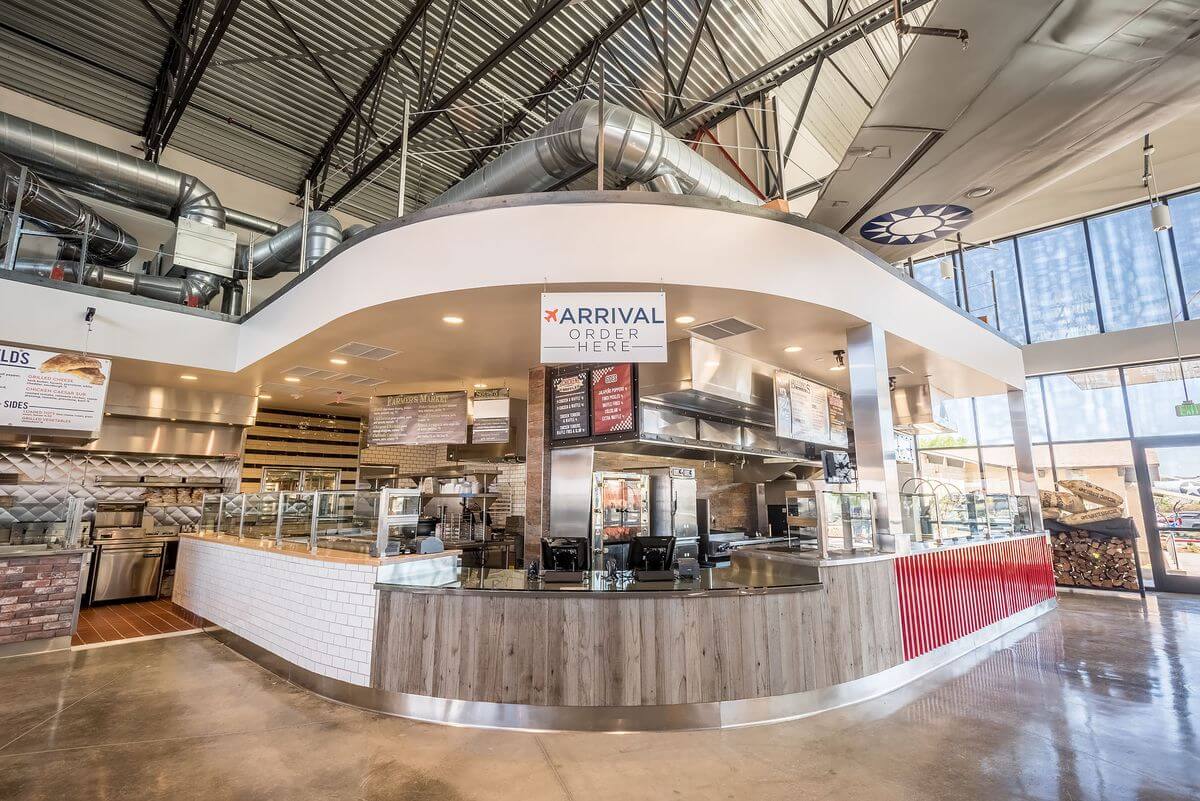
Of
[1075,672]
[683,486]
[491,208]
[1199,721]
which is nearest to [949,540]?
[1075,672]

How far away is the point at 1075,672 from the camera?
4.76 metres

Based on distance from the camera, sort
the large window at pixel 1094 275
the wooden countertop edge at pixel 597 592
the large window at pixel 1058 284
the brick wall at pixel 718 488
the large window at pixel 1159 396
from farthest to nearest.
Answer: the large window at pixel 1058 284, the large window at pixel 1094 275, the large window at pixel 1159 396, the brick wall at pixel 718 488, the wooden countertop edge at pixel 597 592

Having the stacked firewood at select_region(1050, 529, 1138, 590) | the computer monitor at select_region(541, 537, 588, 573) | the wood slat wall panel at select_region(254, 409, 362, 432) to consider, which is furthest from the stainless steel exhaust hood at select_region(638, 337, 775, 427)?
the wood slat wall panel at select_region(254, 409, 362, 432)

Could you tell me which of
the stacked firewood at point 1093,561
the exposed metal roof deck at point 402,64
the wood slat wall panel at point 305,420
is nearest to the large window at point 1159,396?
the stacked firewood at point 1093,561

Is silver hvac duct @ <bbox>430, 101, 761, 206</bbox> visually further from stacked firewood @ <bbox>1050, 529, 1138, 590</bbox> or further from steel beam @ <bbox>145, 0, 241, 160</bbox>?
stacked firewood @ <bbox>1050, 529, 1138, 590</bbox>

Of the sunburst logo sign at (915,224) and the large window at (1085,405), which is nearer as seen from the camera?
the sunburst logo sign at (915,224)

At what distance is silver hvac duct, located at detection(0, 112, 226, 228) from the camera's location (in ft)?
22.3

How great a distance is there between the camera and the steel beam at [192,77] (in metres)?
6.35

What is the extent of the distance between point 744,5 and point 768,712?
8444 mm

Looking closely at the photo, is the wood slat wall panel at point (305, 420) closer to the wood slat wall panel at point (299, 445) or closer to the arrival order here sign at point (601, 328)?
the wood slat wall panel at point (299, 445)

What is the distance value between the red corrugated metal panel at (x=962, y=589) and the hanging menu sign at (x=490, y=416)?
14.6ft

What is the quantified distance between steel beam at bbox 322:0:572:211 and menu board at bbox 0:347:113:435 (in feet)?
15.0

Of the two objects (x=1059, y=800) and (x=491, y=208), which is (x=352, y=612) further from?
(x=1059, y=800)

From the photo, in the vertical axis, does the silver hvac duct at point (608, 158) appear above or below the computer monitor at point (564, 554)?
above
